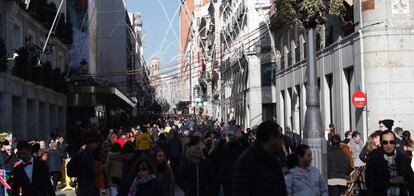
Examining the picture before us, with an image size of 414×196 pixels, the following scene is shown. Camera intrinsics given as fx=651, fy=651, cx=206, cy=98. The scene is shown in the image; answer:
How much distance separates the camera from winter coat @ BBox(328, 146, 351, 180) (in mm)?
11289

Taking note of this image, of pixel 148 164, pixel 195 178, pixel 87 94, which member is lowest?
pixel 195 178

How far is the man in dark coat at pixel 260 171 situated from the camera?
529 centimetres

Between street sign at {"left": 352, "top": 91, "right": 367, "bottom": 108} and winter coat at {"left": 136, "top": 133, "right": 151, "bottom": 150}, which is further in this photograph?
street sign at {"left": 352, "top": 91, "right": 367, "bottom": 108}

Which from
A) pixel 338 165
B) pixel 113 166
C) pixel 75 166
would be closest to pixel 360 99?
pixel 338 165

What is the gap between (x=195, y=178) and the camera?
32.6 ft

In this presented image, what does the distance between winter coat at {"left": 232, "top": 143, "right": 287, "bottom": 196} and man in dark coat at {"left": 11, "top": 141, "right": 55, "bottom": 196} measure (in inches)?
190

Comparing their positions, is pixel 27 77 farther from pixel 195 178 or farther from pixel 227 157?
pixel 195 178

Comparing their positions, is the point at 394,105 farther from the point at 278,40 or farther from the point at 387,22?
the point at 278,40

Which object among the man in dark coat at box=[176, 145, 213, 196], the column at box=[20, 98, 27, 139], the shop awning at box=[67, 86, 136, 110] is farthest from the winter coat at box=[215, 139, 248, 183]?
the shop awning at box=[67, 86, 136, 110]

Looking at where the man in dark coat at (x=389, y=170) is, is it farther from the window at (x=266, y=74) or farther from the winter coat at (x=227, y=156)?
the window at (x=266, y=74)

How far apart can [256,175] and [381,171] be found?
2552mm

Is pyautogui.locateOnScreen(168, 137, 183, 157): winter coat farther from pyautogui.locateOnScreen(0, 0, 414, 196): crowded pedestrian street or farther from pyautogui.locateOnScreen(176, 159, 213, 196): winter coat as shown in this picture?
pyautogui.locateOnScreen(176, 159, 213, 196): winter coat

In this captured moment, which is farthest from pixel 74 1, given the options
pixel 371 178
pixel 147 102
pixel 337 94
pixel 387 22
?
pixel 147 102

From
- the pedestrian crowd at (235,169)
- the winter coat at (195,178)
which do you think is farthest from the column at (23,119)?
the winter coat at (195,178)
